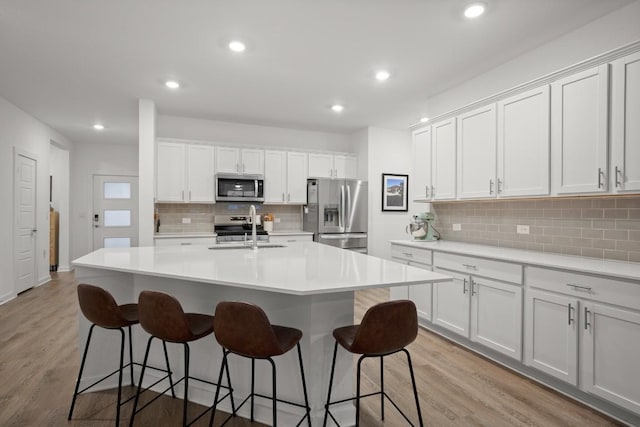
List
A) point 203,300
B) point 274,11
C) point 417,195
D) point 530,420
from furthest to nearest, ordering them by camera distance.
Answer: point 417,195, point 274,11, point 203,300, point 530,420

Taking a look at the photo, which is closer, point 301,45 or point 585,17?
point 585,17

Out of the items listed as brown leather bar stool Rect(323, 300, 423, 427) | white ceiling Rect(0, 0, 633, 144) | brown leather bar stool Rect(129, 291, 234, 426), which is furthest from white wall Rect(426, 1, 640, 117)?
brown leather bar stool Rect(129, 291, 234, 426)

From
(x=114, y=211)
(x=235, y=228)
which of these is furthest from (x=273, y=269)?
(x=114, y=211)

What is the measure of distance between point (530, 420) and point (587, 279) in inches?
37.1

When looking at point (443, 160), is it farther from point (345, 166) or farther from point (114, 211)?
point (114, 211)

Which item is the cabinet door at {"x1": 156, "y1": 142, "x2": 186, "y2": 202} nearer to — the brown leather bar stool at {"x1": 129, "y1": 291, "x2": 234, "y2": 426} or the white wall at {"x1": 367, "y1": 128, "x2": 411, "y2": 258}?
the white wall at {"x1": 367, "y1": 128, "x2": 411, "y2": 258}

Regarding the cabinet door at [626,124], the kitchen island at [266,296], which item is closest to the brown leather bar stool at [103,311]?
the kitchen island at [266,296]

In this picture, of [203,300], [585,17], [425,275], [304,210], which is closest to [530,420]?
[425,275]

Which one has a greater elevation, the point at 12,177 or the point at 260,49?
the point at 260,49

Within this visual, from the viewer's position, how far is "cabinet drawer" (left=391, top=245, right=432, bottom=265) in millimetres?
3428

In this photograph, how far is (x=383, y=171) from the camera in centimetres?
583

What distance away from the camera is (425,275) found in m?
1.82

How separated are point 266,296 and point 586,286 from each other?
6.65ft

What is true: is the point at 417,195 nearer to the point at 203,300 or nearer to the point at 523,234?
the point at 523,234
